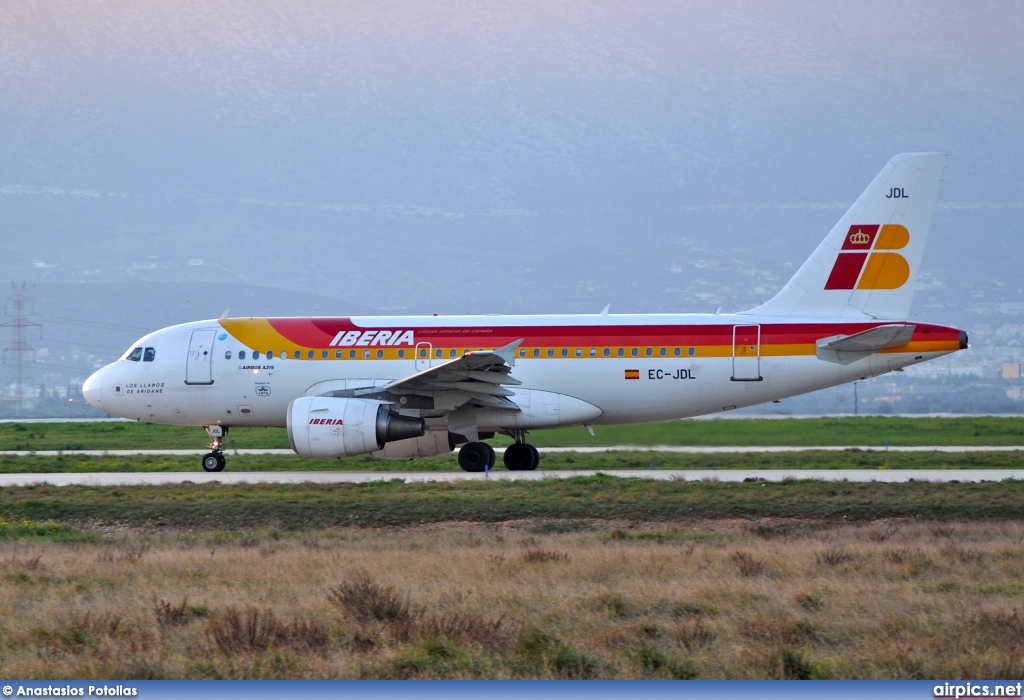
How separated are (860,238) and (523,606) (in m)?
16.3

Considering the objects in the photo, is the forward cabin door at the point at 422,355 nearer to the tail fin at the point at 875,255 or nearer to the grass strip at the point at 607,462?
the grass strip at the point at 607,462

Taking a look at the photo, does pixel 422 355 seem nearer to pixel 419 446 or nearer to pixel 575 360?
pixel 419 446

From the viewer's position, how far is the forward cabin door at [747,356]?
23.2 metres

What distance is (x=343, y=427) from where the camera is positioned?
22.4 m

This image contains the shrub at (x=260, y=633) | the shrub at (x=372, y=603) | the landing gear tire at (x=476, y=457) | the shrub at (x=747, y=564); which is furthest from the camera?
the landing gear tire at (x=476, y=457)

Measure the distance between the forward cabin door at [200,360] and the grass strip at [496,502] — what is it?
16.8ft

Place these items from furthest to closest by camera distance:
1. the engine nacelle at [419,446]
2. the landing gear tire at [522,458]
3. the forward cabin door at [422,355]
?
the landing gear tire at [522,458]
the forward cabin door at [422,355]
the engine nacelle at [419,446]

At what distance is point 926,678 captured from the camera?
766cm

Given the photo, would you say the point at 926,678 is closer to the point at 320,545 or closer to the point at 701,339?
the point at 320,545

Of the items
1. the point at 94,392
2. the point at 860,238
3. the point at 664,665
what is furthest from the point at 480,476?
the point at 664,665

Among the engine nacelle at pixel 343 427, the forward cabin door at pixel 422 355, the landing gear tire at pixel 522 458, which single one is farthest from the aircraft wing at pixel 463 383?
the landing gear tire at pixel 522 458

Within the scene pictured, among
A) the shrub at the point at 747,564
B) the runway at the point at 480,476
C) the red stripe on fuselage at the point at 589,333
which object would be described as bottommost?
the shrub at the point at 747,564

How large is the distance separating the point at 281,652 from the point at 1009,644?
530 cm

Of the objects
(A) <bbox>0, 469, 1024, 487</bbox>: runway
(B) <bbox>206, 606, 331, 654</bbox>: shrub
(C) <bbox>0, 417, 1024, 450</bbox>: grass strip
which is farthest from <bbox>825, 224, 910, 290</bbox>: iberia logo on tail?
(B) <bbox>206, 606, 331, 654</bbox>: shrub
